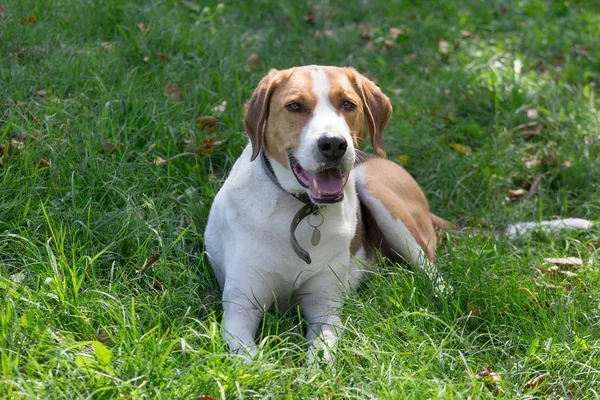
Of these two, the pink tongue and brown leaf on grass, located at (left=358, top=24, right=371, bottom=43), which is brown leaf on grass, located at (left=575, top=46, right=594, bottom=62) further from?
the pink tongue

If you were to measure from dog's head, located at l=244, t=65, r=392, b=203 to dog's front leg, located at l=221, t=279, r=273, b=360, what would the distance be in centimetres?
53

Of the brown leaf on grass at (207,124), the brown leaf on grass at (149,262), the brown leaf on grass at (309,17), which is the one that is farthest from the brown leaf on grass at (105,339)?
the brown leaf on grass at (309,17)

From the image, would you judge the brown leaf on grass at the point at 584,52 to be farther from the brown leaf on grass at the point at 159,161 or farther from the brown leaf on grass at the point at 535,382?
the brown leaf on grass at the point at 535,382

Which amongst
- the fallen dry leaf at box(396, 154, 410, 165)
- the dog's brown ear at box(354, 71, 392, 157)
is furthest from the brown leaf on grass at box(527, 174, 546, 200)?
the dog's brown ear at box(354, 71, 392, 157)

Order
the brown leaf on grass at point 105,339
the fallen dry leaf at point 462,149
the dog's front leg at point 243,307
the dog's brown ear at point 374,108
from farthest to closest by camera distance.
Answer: the fallen dry leaf at point 462,149, the dog's brown ear at point 374,108, the dog's front leg at point 243,307, the brown leaf on grass at point 105,339

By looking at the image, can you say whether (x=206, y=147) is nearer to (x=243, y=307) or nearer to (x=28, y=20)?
(x=243, y=307)

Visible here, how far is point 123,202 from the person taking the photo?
4.40m

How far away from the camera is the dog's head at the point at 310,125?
11.5ft

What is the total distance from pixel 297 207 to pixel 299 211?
32 mm

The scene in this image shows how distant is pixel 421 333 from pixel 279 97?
1294 millimetres

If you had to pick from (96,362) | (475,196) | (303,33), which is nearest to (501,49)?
(303,33)

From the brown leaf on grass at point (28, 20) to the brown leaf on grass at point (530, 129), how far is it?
3.78 m

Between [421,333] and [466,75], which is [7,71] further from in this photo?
[466,75]

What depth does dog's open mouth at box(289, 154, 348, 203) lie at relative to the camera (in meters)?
3.60
